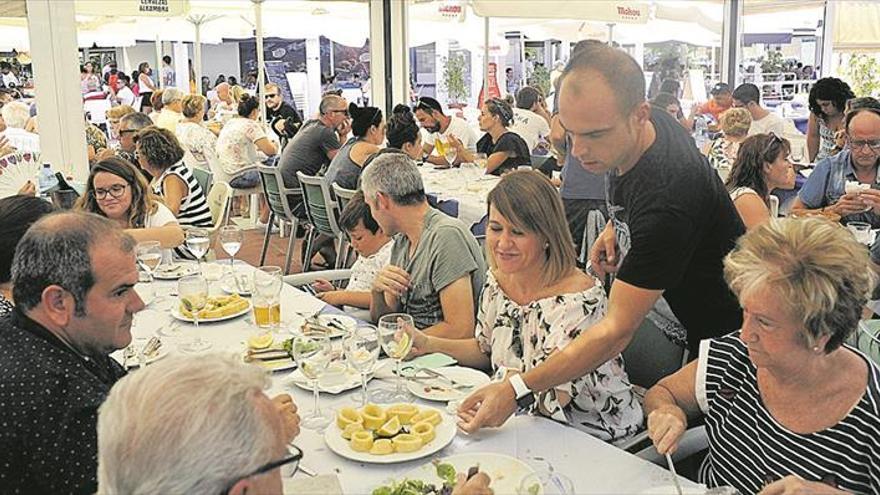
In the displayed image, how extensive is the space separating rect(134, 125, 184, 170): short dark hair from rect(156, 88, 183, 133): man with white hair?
405 centimetres

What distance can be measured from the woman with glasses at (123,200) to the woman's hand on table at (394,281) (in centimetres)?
138

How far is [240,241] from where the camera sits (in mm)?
3865

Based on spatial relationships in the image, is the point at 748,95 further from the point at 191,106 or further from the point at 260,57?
the point at 191,106

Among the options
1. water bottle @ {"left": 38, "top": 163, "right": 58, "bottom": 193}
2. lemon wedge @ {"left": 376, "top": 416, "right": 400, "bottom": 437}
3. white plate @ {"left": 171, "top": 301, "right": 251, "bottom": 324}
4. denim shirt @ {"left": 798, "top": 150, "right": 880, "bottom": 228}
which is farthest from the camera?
water bottle @ {"left": 38, "top": 163, "right": 58, "bottom": 193}

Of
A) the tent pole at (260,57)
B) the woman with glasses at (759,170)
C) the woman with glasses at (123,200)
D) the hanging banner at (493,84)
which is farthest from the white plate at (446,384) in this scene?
the hanging banner at (493,84)

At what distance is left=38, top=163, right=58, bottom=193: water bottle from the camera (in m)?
5.65

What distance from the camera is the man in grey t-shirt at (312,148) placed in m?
7.51

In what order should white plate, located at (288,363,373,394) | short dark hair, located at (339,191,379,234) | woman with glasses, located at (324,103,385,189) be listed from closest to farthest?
Result: white plate, located at (288,363,373,394) < short dark hair, located at (339,191,379,234) < woman with glasses, located at (324,103,385,189)

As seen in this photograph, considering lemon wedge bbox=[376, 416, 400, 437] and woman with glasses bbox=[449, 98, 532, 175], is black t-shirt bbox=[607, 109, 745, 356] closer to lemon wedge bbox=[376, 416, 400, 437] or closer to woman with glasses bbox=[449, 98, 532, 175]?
lemon wedge bbox=[376, 416, 400, 437]

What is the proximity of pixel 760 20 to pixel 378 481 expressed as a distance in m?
11.4

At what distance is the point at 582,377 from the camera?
2291 millimetres

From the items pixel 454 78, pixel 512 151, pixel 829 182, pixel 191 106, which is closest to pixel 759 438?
pixel 829 182

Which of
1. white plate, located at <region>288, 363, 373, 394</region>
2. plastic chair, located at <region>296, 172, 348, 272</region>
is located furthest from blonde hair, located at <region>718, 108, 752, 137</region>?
white plate, located at <region>288, 363, 373, 394</region>

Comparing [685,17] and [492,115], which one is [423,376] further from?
[685,17]
